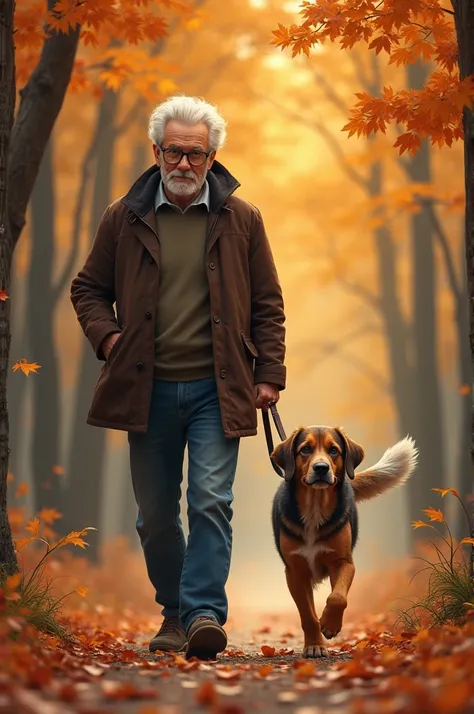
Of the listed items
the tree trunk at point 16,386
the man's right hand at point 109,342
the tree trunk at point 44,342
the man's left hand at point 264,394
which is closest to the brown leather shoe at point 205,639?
the man's left hand at point 264,394

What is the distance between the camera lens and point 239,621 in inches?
547

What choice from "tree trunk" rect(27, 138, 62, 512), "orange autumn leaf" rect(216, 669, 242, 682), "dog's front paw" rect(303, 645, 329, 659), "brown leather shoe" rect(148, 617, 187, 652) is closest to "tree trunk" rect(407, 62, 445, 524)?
"tree trunk" rect(27, 138, 62, 512)

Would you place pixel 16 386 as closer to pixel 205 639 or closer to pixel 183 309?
pixel 183 309

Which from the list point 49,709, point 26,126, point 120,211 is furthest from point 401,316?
point 49,709

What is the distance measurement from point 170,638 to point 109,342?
1.82 metres

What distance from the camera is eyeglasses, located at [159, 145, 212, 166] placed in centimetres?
586

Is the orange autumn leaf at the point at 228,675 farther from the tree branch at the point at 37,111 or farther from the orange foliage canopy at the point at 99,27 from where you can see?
the orange foliage canopy at the point at 99,27

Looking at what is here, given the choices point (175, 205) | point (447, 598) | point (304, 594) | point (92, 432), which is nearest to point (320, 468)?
point (304, 594)

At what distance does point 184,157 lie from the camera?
230 inches

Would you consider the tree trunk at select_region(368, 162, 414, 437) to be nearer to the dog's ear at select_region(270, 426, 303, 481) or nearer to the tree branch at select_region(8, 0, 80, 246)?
the tree branch at select_region(8, 0, 80, 246)

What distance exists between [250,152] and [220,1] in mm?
3207

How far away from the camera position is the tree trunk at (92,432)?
570 inches

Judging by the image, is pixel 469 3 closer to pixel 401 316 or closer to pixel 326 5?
pixel 326 5

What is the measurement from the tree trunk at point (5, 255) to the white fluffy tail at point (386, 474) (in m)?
2.36
